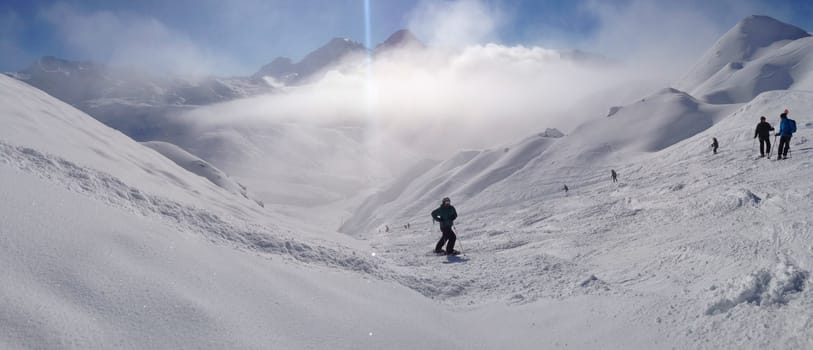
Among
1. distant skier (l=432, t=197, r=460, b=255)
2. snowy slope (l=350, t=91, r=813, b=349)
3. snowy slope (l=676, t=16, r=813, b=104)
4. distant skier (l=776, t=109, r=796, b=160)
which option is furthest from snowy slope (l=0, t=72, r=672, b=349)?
snowy slope (l=676, t=16, r=813, b=104)

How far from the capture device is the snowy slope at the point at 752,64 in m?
111

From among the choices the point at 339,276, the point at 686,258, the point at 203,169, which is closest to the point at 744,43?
the point at 203,169

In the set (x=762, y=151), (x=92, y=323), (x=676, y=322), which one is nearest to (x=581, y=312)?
(x=676, y=322)

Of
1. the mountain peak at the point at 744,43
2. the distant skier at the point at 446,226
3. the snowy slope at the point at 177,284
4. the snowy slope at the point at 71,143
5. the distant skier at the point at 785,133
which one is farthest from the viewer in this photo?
the mountain peak at the point at 744,43

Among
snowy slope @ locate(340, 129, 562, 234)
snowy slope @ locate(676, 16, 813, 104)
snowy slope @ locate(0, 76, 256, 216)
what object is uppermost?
snowy slope @ locate(676, 16, 813, 104)

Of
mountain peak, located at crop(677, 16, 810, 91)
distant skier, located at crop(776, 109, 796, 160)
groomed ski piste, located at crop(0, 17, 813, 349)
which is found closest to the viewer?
groomed ski piste, located at crop(0, 17, 813, 349)

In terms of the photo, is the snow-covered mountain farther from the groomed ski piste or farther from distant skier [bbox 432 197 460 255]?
distant skier [bbox 432 197 460 255]

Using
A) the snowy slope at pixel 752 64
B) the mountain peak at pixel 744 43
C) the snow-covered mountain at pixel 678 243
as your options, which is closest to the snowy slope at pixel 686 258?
the snow-covered mountain at pixel 678 243

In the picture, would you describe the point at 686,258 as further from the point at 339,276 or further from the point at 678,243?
the point at 339,276

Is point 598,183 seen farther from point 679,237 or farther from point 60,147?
point 60,147

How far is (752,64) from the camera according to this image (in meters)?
128

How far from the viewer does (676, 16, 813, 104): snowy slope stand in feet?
365

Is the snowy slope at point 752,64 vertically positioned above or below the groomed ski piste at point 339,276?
above

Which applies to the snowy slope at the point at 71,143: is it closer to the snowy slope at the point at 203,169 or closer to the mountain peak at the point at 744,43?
the snowy slope at the point at 203,169
